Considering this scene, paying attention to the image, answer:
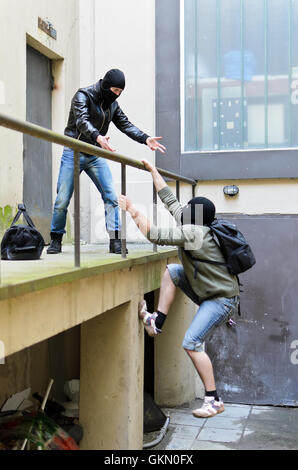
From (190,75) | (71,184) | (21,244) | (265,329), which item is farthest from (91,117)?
(265,329)

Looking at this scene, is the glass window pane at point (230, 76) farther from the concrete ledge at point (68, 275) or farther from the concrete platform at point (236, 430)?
the concrete platform at point (236, 430)

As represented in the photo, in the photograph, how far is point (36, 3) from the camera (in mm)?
6770

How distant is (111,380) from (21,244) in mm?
1469

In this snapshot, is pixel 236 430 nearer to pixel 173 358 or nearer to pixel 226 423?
pixel 226 423

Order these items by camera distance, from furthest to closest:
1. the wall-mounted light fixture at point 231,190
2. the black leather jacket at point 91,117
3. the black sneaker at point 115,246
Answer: the wall-mounted light fixture at point 231,190 → the black sneaker at point 115,246 → the black leather jacket at point 91,117

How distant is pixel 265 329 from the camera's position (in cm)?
776

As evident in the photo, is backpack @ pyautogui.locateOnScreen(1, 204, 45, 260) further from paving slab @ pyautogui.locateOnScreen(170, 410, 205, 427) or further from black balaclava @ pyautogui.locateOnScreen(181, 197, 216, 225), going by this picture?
paving slab @ pyautogui.locateOnScreen(170, 410, 205, 427)

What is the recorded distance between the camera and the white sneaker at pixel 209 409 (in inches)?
183

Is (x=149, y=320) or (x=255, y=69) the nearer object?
(x=149, y=320)

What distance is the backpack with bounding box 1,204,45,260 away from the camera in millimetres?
4902

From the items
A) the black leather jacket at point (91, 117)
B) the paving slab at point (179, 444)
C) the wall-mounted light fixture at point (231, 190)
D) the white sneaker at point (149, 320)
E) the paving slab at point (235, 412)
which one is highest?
the black leather jacket at point (91, 117)

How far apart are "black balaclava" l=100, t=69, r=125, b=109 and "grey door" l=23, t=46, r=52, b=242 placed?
185 centimetres

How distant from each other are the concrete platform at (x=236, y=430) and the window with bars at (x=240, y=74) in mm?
3473

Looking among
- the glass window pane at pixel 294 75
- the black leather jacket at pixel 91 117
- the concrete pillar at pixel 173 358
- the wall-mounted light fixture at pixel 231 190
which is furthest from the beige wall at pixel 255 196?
the black leather jacket at pixel 91 117
